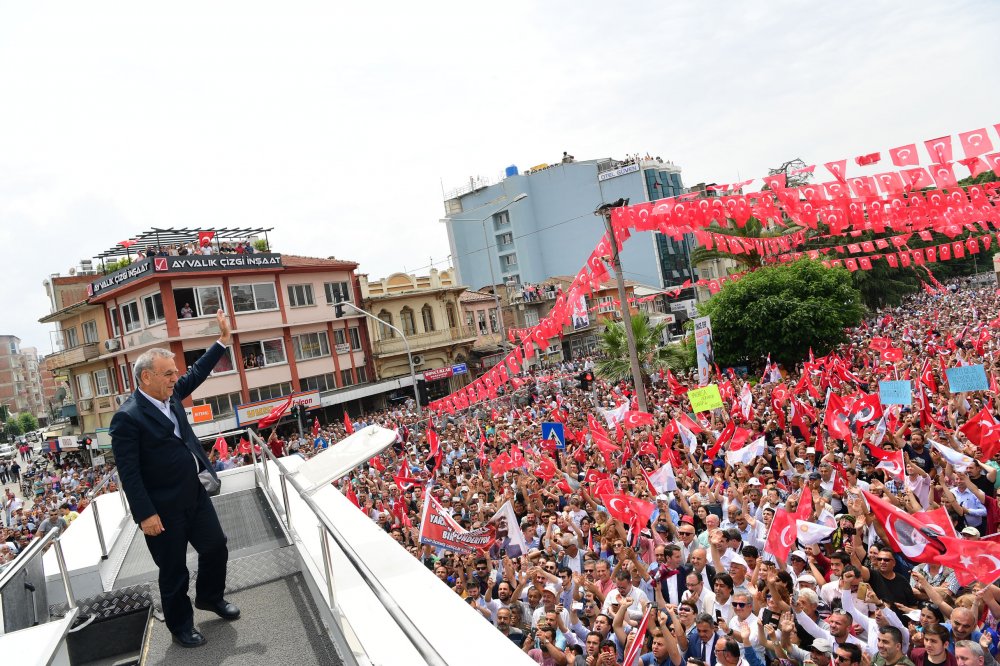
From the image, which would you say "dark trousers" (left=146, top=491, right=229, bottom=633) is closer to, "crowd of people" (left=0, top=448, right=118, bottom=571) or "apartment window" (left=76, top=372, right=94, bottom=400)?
"crowd of people" (left=0, top=448, right=118, bottom=571)

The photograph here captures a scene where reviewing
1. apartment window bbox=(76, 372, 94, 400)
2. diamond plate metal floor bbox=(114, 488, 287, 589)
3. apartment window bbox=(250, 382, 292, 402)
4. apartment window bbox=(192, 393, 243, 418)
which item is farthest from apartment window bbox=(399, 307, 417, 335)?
diamond plate metal floor bbox=(114, 488, 287, 589)

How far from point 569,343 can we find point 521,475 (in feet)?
138

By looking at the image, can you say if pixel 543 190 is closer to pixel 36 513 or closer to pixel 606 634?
pixel 36 513

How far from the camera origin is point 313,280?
37.9 m

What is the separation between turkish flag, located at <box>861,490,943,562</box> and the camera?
5578 millimetres

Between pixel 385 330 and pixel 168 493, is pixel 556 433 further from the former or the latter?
pixel 385 330

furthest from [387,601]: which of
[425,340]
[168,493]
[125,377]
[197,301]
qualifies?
[425,340]

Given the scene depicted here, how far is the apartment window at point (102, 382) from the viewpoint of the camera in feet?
121

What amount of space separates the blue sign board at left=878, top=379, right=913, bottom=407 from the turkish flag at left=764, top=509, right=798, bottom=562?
189 inches

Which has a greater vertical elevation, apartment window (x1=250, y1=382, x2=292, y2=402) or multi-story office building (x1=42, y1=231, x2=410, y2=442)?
multi-story office building (x1=42, y1=231, x2=410, y2=442)

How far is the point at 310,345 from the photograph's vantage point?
37.1 metres

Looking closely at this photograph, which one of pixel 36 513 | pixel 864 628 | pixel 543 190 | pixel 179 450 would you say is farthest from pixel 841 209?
pixel 543 190

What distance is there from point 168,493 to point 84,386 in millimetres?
40797

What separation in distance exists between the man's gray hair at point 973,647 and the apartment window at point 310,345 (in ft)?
113
